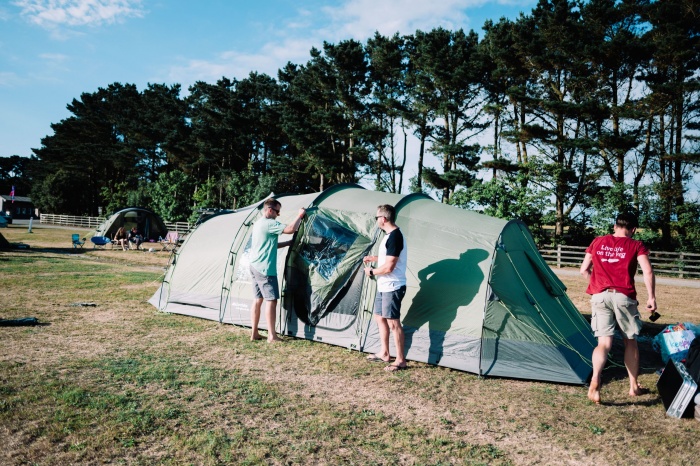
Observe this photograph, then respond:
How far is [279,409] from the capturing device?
4551mm

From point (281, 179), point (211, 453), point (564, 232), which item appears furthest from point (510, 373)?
point (281, 179)

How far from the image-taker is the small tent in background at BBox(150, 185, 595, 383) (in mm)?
5891

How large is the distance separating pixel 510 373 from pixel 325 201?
12.4 feet

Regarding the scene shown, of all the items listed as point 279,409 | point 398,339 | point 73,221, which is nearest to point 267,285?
point 398,339

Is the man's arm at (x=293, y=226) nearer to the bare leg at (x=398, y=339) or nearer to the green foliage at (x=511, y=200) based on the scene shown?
the bare leg at (x=398, y=339)

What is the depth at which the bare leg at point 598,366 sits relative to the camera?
16.5ft

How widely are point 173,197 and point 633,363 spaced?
44.2m

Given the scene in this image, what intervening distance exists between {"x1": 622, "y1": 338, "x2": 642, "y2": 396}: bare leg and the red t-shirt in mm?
551

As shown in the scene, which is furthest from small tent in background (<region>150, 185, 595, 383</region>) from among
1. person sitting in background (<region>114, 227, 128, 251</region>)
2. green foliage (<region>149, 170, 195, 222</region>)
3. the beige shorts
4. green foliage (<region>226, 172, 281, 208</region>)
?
green foliage (<region>149, 170, 195, 222</region>)

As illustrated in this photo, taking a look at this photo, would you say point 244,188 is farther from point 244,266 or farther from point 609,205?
point 244,266

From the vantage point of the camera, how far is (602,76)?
25.4 m

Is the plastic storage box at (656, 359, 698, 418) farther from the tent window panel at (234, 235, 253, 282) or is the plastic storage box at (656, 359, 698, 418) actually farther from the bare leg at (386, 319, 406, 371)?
the tent window panel at (234, 235, 253, 282)

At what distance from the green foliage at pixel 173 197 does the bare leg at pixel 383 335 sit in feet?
135

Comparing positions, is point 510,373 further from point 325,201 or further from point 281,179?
point 281,179
